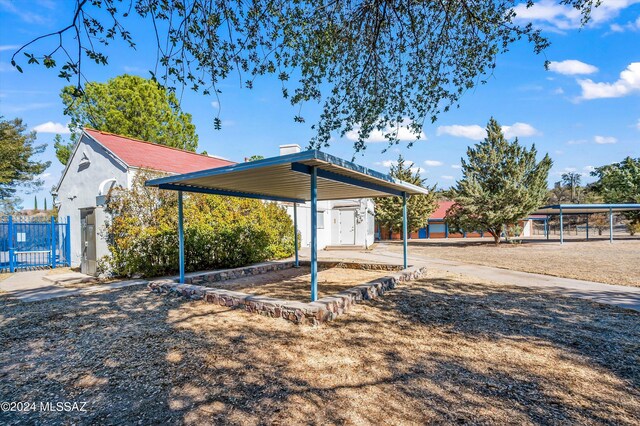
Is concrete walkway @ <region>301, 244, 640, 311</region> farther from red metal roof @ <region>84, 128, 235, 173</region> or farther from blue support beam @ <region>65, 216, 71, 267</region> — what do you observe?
blue support beam @ <region>65, 216, 71, 267</region>

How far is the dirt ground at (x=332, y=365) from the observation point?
→ 2.80 metres

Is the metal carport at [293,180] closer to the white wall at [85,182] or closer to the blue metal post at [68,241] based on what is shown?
the white wall at [85,182]

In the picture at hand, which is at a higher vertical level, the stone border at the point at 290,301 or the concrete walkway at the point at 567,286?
the stone border at the point at 290,301

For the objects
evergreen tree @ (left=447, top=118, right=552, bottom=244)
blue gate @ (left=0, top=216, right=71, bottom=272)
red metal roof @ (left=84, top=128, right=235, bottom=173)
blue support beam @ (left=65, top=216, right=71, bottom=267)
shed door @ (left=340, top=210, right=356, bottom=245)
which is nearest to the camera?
red metal roof @ (left=84, top=128, right=235, bottom=173)

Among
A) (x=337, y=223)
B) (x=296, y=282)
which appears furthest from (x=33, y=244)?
(x=337, y=223)

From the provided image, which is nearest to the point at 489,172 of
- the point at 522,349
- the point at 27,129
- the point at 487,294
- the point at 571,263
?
the point at 571,263

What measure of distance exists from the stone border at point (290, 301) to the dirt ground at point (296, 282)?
788mm

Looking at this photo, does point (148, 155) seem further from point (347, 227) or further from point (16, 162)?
point (16, 162)

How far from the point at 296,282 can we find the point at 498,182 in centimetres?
1800

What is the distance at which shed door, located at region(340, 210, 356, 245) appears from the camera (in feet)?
68.6

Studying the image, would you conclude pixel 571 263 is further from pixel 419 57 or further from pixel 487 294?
pixel 419 57

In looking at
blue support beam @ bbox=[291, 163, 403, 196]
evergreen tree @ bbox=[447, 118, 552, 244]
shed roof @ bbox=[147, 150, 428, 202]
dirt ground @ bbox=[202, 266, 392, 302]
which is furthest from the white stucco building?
evergreen tree @ bbox=[447, 118, 552, 244]

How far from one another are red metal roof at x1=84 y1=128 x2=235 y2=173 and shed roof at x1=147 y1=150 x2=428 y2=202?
11.9 feet

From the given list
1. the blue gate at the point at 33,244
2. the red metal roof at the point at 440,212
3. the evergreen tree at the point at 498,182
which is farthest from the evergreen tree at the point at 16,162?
the red metal roof at the point at 440,212
